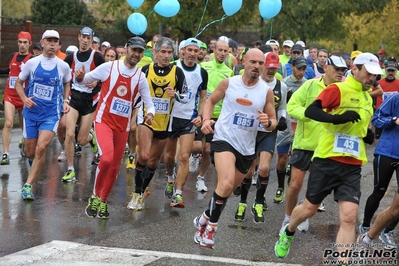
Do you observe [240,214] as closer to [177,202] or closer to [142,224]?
[177,202]

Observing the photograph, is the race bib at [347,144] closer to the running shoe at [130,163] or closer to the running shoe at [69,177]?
the running shoe at [69,177]

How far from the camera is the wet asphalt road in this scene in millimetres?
8211

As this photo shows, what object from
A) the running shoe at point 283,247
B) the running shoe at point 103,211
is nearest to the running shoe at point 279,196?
the running shoe at point 103,211

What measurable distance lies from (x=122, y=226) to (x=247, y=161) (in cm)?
165

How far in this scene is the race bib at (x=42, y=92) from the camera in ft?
35.7

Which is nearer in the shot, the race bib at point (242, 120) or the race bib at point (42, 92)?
the race bib at point (242, 120)

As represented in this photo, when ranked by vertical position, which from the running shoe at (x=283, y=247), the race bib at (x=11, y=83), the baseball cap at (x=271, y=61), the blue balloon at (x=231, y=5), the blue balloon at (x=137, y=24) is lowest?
the running shoe at (x=283, y=247)

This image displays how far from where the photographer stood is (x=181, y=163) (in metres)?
10.7

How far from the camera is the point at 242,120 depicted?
848 cm

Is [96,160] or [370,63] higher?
[370,63]

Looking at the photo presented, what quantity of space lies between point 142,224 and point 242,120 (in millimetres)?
1806

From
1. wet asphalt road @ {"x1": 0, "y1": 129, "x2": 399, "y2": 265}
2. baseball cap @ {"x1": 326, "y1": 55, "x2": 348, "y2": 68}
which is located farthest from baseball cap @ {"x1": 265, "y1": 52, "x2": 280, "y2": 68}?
wet asphalt road @ {"x1": 0, "y1": 129, "x2": 399, "y2": 265}

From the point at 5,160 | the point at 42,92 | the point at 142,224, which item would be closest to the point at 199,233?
the point at 142,224

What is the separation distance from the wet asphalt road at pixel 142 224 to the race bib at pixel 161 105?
48.5 inches
